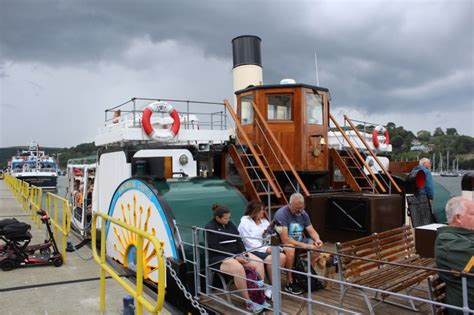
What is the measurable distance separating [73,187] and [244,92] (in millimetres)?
Result: 10002

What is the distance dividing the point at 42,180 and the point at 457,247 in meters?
44.6

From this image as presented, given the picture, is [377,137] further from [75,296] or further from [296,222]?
[75,296]

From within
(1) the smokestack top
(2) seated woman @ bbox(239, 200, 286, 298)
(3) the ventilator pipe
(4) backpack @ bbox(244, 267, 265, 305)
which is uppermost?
(1) the smokestack top

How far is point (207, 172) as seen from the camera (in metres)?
9.63

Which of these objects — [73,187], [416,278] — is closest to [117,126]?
[416,278]

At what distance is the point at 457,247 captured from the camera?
3020 millimetres

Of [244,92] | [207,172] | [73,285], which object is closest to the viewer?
[73,285]

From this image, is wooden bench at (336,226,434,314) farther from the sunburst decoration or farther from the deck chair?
the sunburst decoration

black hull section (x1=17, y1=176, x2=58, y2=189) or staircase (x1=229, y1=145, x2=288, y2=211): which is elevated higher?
staircase (x1=229, y1=145, x2=288, y2=211)

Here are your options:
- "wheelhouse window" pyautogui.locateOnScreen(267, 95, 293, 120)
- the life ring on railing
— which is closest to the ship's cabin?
"wheelhouse window" pyautogui.locateOnScreen(267, 95, 293, 120)

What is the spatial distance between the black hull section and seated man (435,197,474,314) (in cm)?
4379

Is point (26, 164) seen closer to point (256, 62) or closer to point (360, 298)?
point (256, 62)

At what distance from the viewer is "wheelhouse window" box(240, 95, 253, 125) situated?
8.70 metres

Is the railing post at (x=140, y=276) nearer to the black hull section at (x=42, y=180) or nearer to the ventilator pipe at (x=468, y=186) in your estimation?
the ventilator pipe at (x=468, y=186)
